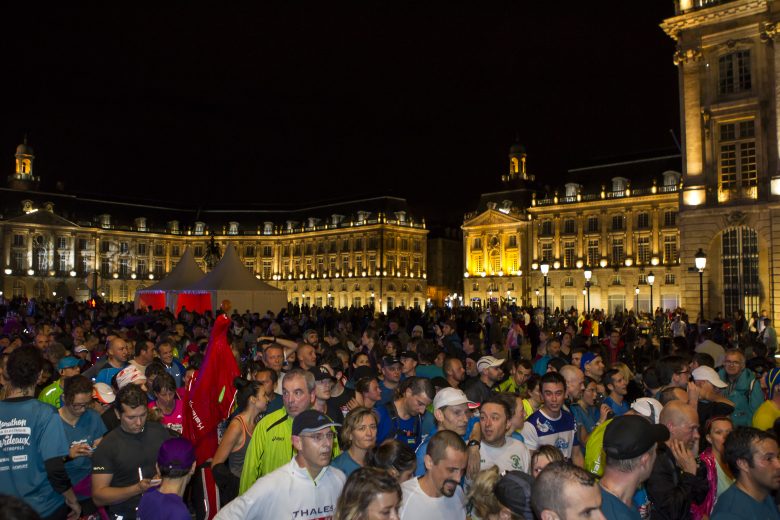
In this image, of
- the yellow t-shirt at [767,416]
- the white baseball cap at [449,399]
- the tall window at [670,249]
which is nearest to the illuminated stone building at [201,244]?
the tall window at [670,249]

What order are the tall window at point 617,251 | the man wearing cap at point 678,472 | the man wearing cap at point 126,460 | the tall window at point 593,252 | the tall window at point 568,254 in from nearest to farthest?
the man wearing cap at point 678,472, the man wearing cap at point 126,460, the tall window at point 617,251, the tall window at point 593,252, the tall window at point 568,254

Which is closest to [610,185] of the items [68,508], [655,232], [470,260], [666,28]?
[655,232]

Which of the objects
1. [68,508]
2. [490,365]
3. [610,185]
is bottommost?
[68,508]

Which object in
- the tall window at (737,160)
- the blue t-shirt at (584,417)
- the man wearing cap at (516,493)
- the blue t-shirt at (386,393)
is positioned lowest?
the blue t-shirt at (584,417)

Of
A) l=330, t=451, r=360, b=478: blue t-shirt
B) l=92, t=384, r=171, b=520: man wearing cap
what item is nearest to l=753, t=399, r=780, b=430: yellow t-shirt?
l=330, t=451, r=360, b=478: blue t-shirt

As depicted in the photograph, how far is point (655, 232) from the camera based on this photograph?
210 ft

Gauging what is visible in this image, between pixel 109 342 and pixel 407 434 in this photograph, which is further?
pixel 109 342

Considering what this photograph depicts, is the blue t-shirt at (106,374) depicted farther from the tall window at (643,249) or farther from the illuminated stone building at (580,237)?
the tall window at (643,249)

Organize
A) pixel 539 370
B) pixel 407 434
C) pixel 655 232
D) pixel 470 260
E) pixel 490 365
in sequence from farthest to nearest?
pixel 470 260
pixel 655 232
pixel 539 370
pixel 490 365
pixel 407 434

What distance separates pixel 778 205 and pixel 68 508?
2691cm

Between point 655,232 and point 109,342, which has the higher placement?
point 655,232

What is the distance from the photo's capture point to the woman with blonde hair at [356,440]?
5375 millimetres

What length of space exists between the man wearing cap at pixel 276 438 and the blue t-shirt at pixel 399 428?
1115 mm

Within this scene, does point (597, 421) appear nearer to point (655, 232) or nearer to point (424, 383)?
point (424, 383)
